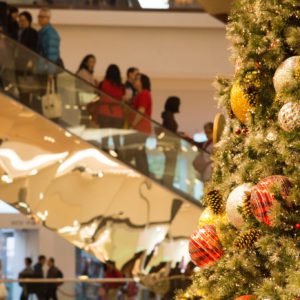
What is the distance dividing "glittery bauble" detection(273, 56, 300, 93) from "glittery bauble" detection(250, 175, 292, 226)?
33 centimetres

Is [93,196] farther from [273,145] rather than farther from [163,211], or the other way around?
[273,145]

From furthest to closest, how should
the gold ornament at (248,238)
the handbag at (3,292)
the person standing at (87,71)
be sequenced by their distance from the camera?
the person standing at (87,71), the handbag at (3,292), the gold ornament at (248,238)

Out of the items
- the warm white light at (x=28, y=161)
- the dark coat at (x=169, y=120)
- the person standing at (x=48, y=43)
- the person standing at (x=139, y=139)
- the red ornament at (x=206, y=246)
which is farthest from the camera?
the dark coat at (x=169, y=120)

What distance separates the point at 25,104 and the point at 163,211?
197 centimetres

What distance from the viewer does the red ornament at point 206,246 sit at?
4.59m

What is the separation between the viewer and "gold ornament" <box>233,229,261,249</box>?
4219 mm

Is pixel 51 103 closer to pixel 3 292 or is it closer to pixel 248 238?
pixel 3 292

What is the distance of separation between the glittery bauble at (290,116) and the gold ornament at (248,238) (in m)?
0.42

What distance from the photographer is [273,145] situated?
421 cm

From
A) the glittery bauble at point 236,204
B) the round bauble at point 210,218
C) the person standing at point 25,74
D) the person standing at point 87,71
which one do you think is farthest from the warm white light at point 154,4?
Answer: the glittery bauble at point 236,204

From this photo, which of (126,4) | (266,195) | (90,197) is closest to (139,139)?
(90,197)

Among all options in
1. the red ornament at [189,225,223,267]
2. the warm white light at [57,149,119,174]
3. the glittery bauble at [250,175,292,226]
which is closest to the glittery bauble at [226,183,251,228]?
the glittery bauble at [250,175,292,226]

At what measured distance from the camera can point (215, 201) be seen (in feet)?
15.4

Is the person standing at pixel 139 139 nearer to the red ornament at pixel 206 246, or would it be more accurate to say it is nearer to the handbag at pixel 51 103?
the handbag at pixel 51 103
